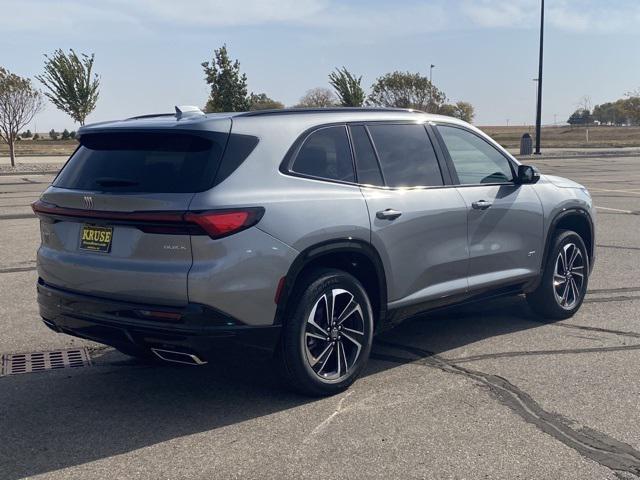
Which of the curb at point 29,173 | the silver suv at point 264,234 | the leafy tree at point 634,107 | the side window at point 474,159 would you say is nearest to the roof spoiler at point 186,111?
the silver suv at point 264,234

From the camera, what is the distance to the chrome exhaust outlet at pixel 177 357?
4379mm

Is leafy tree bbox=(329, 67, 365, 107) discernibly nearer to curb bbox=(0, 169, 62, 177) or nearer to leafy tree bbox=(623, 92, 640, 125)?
curb bbox=(0, 169, 62, 177)

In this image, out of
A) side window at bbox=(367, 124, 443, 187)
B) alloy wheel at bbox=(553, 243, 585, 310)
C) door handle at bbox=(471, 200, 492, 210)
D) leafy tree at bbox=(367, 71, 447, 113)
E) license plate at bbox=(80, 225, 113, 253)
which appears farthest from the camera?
leafy tree at bbox=(367, 71, 447, 113)

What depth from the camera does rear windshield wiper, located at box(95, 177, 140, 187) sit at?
14.9 feet

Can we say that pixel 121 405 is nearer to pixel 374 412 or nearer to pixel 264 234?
pixel 264 234

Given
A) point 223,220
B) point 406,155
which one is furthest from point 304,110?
point 223,220

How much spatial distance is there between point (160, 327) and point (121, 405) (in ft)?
2.71

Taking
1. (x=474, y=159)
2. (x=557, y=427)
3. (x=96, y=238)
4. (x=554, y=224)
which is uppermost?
(x=474, y=159)

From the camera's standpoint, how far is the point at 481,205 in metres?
5.93

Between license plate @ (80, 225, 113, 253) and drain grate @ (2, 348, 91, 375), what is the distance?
1.34 meters

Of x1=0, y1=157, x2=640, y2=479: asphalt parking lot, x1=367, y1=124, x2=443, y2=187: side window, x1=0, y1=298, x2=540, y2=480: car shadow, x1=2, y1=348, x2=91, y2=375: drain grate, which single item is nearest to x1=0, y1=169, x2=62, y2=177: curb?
x1=0, y1=157, x2=640, y2=479: asphalt parking lot

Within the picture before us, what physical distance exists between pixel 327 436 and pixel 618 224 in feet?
33.3

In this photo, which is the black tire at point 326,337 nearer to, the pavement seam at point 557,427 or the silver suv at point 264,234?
the silver suv at point 264,234

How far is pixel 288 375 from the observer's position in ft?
15.5
